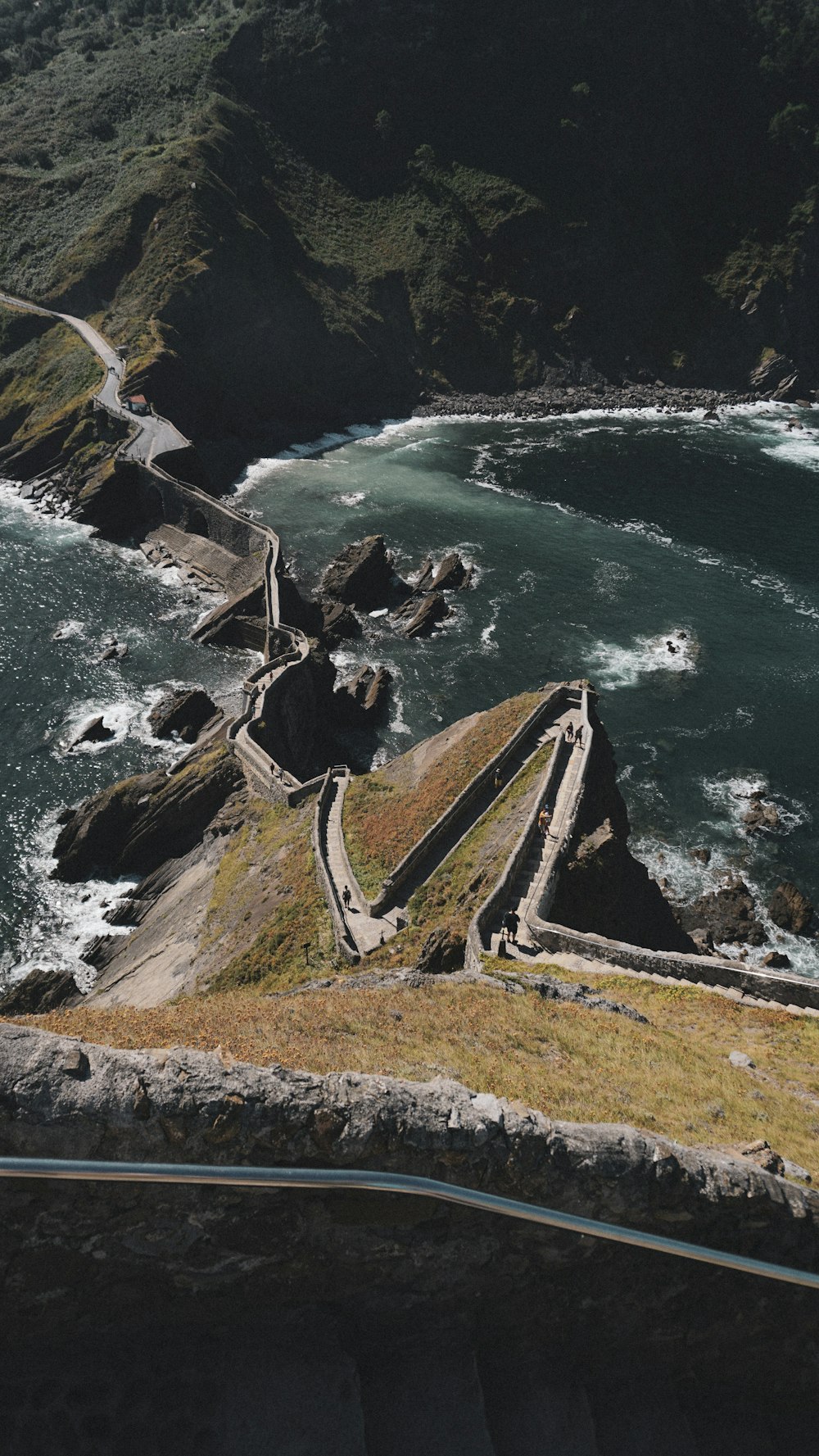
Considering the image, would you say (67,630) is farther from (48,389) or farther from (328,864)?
(48,389)

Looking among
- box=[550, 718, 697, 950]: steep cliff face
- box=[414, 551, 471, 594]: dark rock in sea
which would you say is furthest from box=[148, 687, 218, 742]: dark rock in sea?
box=[550, 718, 697, 950]: steep cliff face

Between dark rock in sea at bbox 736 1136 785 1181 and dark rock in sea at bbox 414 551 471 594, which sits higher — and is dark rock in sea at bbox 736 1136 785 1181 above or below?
above

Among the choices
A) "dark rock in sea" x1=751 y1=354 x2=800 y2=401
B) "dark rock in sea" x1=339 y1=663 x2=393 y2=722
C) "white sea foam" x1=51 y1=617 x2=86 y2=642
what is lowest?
"white sea foam" x1=51 y1=617 x2=86 y2=642

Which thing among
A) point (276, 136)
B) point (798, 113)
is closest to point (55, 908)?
point (276, 136)

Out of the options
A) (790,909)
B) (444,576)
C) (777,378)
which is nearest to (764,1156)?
(790,909)

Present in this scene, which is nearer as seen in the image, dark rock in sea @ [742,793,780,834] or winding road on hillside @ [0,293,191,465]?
dark rock in sea @ [742,793,780,834]

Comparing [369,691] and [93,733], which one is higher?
[369,691]

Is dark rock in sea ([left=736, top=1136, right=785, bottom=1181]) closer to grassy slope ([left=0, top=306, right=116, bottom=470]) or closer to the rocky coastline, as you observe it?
grassy slope ([left=0, top=306, right=116, bottom=470])
